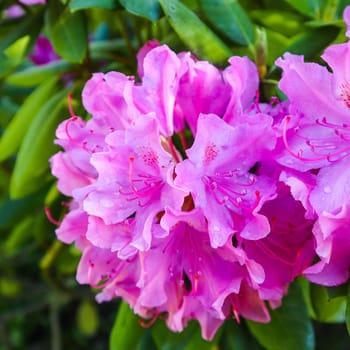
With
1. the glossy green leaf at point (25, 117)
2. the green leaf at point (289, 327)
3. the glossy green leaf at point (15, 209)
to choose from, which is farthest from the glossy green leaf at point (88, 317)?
the green leaf at point (289, 327)

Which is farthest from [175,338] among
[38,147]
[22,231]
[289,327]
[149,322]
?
[22,231]

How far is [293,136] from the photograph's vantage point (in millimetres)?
724

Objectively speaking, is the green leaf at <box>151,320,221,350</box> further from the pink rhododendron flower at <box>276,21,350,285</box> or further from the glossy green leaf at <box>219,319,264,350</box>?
the pink rhododendron flower at <box>276,21,350,285</box>

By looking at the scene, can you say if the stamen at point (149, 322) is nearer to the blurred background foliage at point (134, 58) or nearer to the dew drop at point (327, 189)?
the blurred background foliage at point (134, 58)

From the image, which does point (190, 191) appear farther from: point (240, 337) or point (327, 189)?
point (240, 337)

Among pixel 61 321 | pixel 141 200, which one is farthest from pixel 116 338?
pixel 61 321

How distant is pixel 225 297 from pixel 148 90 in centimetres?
24

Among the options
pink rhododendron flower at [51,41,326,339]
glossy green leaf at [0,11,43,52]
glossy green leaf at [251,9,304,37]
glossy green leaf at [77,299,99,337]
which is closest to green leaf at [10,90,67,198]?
glossy green leaf at [0,11,43,52]

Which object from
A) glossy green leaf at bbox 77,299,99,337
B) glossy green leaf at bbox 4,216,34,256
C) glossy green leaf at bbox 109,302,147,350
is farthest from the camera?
Answer: glossy green leaf at bbox 77,299,99,337

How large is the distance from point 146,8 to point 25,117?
0.44 meters

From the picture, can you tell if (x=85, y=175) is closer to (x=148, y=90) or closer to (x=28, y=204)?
(x=148, y=90)

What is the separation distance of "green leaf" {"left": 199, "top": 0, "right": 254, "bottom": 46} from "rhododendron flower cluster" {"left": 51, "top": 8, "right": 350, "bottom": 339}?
0.44 feet

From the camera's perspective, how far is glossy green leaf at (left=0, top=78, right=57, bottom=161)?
3.90 feet

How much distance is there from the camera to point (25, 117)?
1188 millimetres
